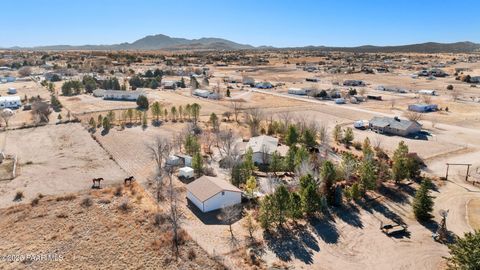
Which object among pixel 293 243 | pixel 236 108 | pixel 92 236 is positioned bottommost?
pixel 293 243

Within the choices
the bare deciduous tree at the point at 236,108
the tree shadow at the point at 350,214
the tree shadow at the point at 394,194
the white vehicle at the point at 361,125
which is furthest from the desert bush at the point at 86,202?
the white vehicle at the point at 361,125

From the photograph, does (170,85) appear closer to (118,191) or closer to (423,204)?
(118,191)

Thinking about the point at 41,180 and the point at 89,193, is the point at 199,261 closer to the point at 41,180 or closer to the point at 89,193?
the point at 89,193

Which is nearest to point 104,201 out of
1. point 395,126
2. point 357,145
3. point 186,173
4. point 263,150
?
point 186,173

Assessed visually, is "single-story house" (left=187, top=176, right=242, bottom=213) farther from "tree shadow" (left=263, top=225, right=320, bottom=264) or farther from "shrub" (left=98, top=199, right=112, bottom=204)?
"shrub" (left=98, top=199, right=112, bottom=204)

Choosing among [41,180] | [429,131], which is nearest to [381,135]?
[429,131]

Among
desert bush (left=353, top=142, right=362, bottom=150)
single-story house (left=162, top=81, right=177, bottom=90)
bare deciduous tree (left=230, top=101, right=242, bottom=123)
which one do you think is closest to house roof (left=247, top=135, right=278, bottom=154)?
desert bush (left=353, top=142, right=362, bottom=150)
